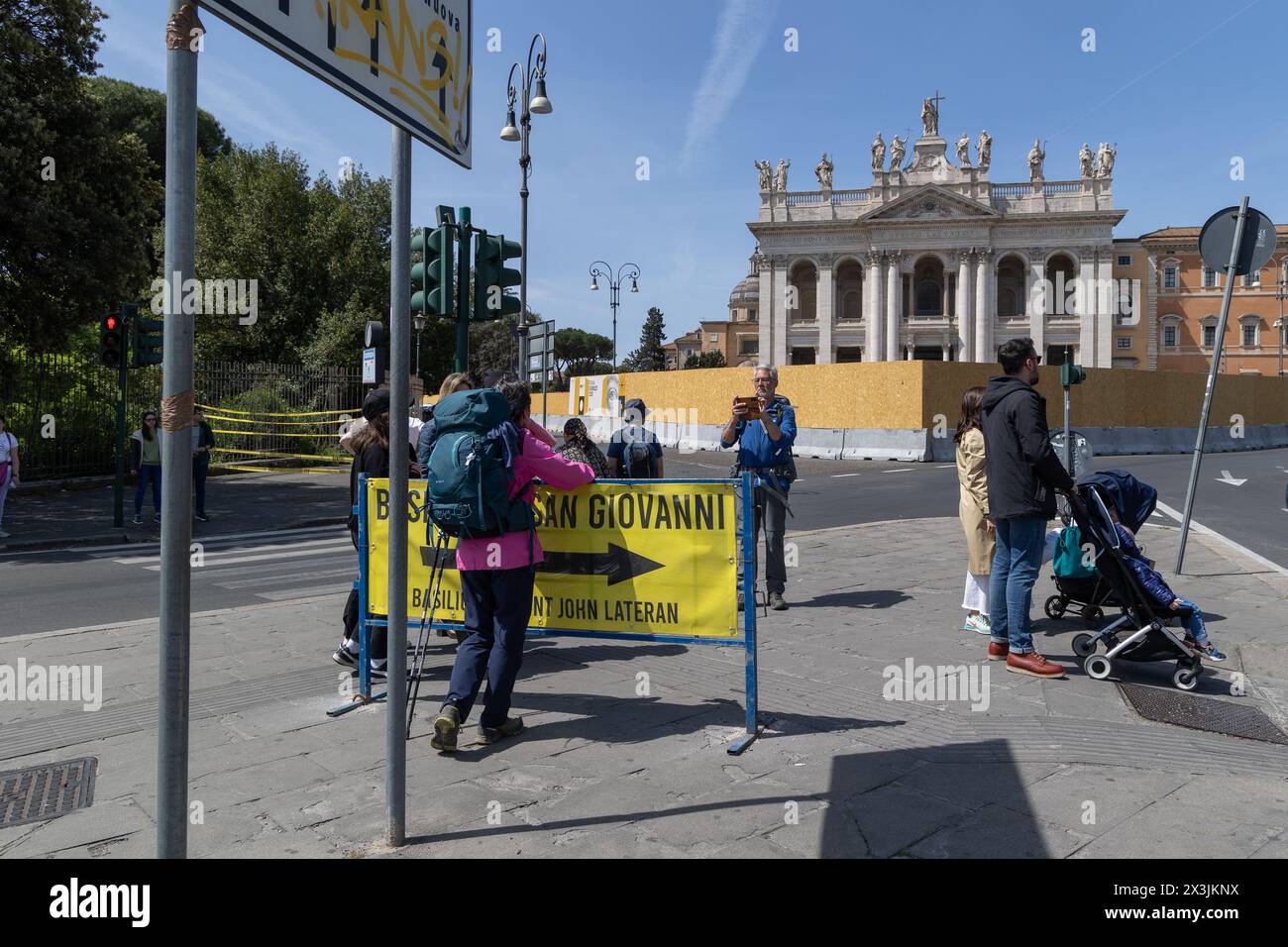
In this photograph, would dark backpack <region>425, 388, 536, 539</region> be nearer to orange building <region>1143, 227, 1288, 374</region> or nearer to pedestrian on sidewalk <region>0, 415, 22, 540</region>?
pedestrian on sidewalk <region>0, 415, 22, 540</region>

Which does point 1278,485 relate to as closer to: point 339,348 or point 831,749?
point 831,749

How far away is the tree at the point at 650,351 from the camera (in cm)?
11125

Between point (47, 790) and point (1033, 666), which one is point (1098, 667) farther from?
point (47, 790)

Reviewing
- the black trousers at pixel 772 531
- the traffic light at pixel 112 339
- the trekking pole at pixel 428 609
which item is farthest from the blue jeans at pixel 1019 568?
the traffic light at pixel 112 339

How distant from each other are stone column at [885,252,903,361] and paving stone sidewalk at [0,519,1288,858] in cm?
6756

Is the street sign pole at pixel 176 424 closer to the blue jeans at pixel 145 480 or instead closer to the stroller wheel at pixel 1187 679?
the stroller wheel at pixel 1187 679

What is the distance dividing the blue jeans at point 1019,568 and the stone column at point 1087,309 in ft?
238

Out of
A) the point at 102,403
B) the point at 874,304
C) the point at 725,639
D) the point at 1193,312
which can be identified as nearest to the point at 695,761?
the point at 725,639

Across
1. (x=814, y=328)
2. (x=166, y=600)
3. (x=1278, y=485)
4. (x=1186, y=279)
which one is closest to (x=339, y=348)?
(x=1278, y=485)

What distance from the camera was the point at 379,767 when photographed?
4.19 metres

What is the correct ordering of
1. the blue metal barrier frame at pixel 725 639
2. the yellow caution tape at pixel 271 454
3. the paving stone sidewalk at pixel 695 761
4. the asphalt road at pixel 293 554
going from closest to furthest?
the paving stone sidewalk at pixel 695 761
the blue metal barrier frame at pixel 725 639
the asphalt road at pixel 293 554
the yellow caution tape at pixel 271 454

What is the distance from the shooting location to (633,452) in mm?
7793
